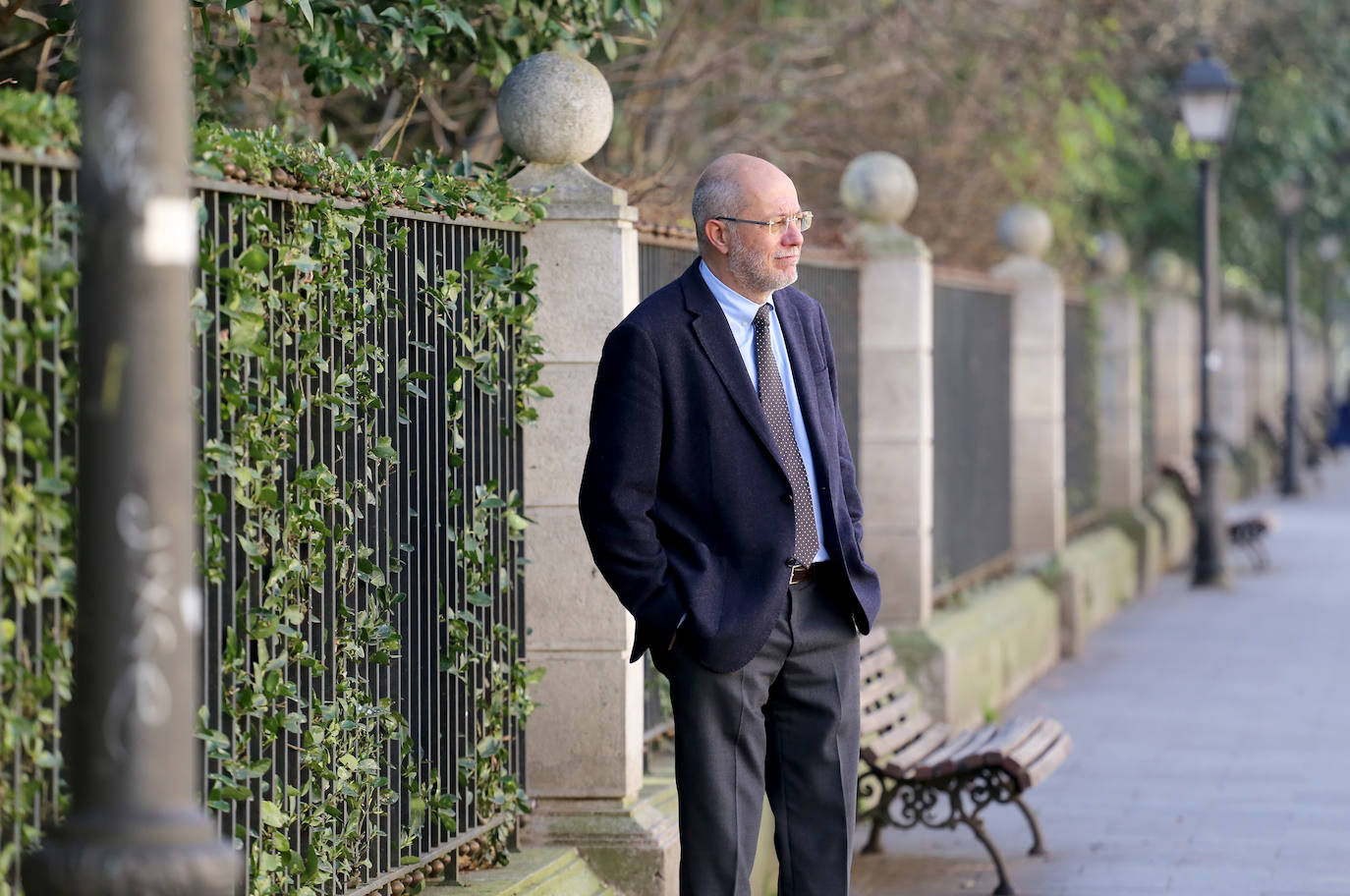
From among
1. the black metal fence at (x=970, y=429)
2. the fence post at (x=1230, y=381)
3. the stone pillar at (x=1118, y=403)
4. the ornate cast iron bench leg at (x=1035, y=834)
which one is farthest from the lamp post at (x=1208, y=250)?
the fence post at (x=1230, y=381)

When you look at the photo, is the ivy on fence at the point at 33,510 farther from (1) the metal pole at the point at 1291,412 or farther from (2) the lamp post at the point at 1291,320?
(1) the metal pole at the point at 1291,412

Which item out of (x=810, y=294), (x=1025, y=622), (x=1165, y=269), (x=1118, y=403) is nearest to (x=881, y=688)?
(x=810, y=294)

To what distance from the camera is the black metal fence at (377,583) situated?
3.33m

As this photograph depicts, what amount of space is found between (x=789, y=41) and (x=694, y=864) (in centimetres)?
869

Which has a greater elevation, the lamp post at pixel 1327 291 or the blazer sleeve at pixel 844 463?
the lamp post at pixel 1327 291

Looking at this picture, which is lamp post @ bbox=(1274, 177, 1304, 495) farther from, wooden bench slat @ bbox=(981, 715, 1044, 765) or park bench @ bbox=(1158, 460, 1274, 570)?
wooden bench slat @ bbox=(981, 715, 1044, 765)

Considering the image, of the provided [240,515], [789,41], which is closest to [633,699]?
[240,515]

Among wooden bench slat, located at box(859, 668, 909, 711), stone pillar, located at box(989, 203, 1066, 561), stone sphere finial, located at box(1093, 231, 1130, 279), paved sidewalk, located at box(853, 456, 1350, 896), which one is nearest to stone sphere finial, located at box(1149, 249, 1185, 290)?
stone sphere finial, located at box(1093, 231, 1130, 279)

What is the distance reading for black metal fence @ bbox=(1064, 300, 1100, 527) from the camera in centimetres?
1505

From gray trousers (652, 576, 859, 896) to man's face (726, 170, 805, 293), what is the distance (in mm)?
672

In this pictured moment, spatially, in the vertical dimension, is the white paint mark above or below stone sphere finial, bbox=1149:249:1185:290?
below

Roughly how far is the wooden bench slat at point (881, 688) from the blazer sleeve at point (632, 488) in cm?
297

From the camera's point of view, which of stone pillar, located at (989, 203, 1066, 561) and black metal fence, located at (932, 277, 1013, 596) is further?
stone pillar, located at (989, 203, 1066, 561)

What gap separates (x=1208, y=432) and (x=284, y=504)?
13540 mm
